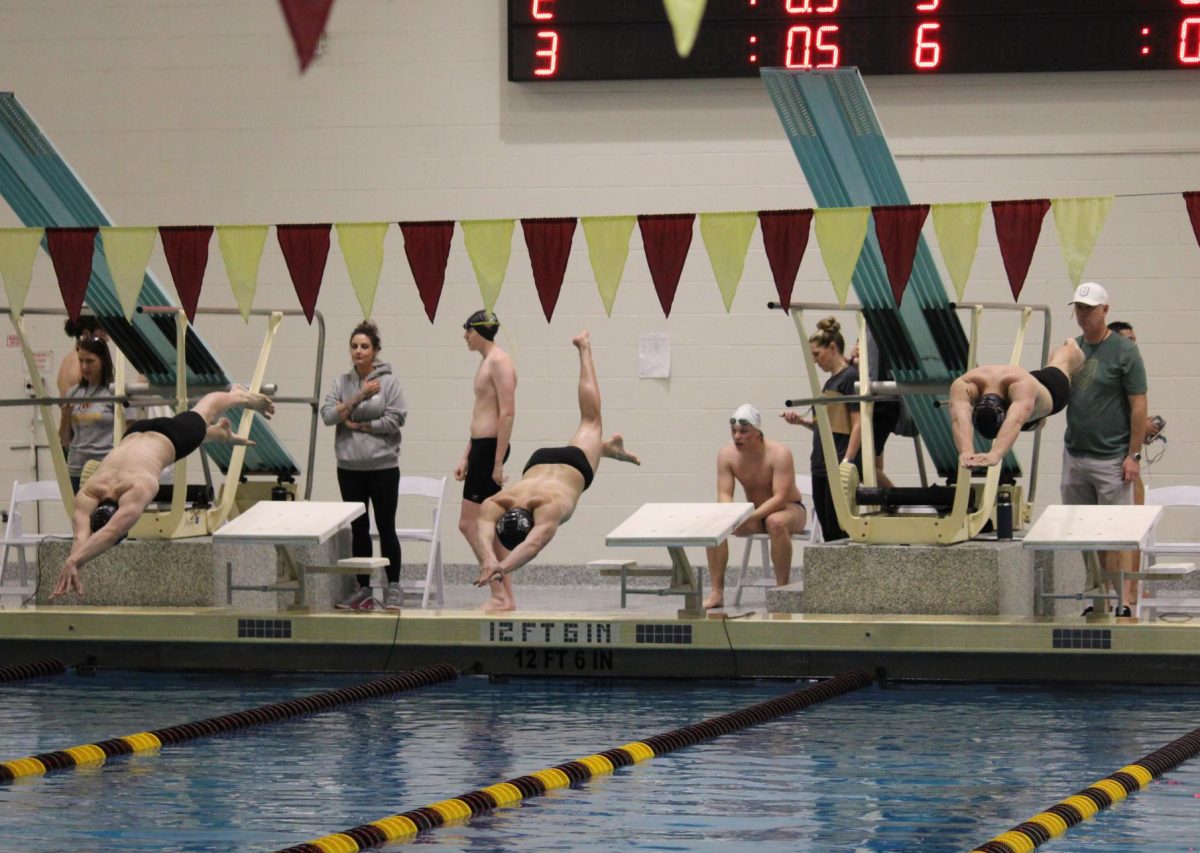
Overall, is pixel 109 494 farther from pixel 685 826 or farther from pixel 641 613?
pixel 685 826

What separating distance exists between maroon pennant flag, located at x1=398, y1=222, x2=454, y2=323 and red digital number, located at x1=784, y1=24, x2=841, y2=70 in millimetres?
3046

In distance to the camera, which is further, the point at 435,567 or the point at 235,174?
the point at 235,174

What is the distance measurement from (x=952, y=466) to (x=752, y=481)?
3.53ft

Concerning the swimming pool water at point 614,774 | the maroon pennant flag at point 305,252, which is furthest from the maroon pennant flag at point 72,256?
the swimming pool water at point 614,774

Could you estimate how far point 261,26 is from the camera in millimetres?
11805

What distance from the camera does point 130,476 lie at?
808cm

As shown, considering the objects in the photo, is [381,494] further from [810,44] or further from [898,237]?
[810,44]

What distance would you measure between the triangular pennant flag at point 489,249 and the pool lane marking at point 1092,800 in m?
3.63

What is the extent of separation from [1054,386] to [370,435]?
352cm

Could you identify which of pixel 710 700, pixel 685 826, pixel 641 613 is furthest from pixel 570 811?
pixel 641 613

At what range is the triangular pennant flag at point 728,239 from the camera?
7.82 metres

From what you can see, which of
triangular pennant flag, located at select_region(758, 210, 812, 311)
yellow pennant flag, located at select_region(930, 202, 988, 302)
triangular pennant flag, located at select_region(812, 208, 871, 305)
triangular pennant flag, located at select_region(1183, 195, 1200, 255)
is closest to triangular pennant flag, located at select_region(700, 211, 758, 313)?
triangular pennant flag, located at select_region(758, 210, 812, 311)

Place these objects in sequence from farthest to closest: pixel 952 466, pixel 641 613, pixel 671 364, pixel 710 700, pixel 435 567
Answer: pixel 671 364 < pixel 435 567 < pixel 952 466 < pixel 641 613 < pixel 710 700

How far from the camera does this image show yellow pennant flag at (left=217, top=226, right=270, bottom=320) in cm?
834
